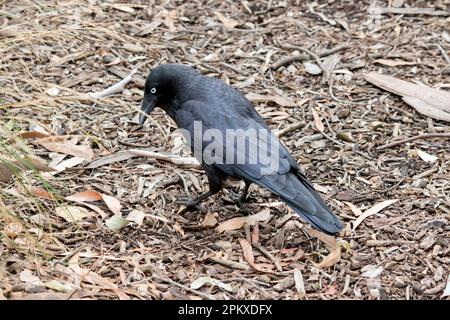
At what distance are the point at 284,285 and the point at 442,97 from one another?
2.54 m

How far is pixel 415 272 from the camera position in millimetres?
4668

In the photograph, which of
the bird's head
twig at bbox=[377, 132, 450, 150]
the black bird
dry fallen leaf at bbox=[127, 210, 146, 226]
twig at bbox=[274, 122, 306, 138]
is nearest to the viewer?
the black bird

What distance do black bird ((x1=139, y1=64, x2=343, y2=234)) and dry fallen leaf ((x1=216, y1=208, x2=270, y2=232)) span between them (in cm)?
22

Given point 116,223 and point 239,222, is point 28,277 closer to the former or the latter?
point 116,223

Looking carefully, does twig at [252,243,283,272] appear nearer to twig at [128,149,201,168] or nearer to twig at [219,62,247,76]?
twig at [128,149,201,168]

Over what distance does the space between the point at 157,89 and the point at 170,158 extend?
1.74ft

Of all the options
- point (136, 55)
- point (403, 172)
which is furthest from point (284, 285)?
point (136, 55)

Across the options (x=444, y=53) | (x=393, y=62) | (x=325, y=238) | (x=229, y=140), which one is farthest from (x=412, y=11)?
(x=325, y=238)

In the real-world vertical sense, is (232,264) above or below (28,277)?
below

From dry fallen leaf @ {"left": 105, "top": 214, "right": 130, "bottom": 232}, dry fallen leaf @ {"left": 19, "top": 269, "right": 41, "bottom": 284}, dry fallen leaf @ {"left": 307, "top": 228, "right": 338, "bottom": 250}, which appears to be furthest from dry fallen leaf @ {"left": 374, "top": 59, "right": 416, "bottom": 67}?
dry fallen leaf @ {"left": 19, "top": 269, "right": 41, "bottom": 284}

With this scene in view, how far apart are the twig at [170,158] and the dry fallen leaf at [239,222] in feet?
2.24

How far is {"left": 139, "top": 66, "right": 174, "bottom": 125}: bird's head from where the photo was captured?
217 inches

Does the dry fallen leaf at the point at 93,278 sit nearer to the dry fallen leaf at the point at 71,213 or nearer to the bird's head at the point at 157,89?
the dry fallen leaf at the point at 71,213

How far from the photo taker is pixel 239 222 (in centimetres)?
523
